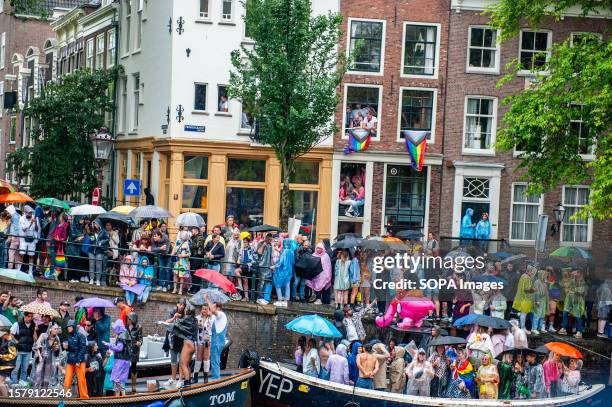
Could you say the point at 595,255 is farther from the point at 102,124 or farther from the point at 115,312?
the point at 102,124

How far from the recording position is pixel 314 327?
2775cm

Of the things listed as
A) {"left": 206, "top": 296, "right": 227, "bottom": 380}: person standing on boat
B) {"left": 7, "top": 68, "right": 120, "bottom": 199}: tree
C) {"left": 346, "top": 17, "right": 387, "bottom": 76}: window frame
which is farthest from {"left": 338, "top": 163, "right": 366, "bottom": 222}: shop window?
{"left": 206, "top": 296, "right": 227, "bottom": 380}: person standing on boat

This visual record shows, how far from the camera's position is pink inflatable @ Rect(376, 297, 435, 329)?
30.3m

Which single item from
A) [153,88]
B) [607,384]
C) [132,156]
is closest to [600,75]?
[607,384]

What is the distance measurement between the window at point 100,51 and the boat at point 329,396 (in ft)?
91.3

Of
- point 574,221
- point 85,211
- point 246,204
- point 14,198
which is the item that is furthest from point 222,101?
point 574,221

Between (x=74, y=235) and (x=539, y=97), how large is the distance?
13.5 m

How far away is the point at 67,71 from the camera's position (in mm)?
61188

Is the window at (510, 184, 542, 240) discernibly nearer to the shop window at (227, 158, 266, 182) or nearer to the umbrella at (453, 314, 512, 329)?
the shop window at (227, 158, 266, 182)

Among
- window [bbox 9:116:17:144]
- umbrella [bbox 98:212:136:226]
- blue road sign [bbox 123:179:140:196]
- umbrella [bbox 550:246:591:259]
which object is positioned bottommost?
umbrella [bbox 550:246:591:259]

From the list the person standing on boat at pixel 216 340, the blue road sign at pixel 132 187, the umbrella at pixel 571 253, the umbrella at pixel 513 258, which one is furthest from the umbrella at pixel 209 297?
the blue road sign at pixel 132 187

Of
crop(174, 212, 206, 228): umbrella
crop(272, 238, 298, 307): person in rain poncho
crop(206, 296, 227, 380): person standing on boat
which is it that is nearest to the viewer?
crop(206, 296, 227, 380): person standing on boat

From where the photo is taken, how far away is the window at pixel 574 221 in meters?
43.2

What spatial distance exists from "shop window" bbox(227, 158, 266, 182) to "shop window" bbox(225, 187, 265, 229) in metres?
0.42
